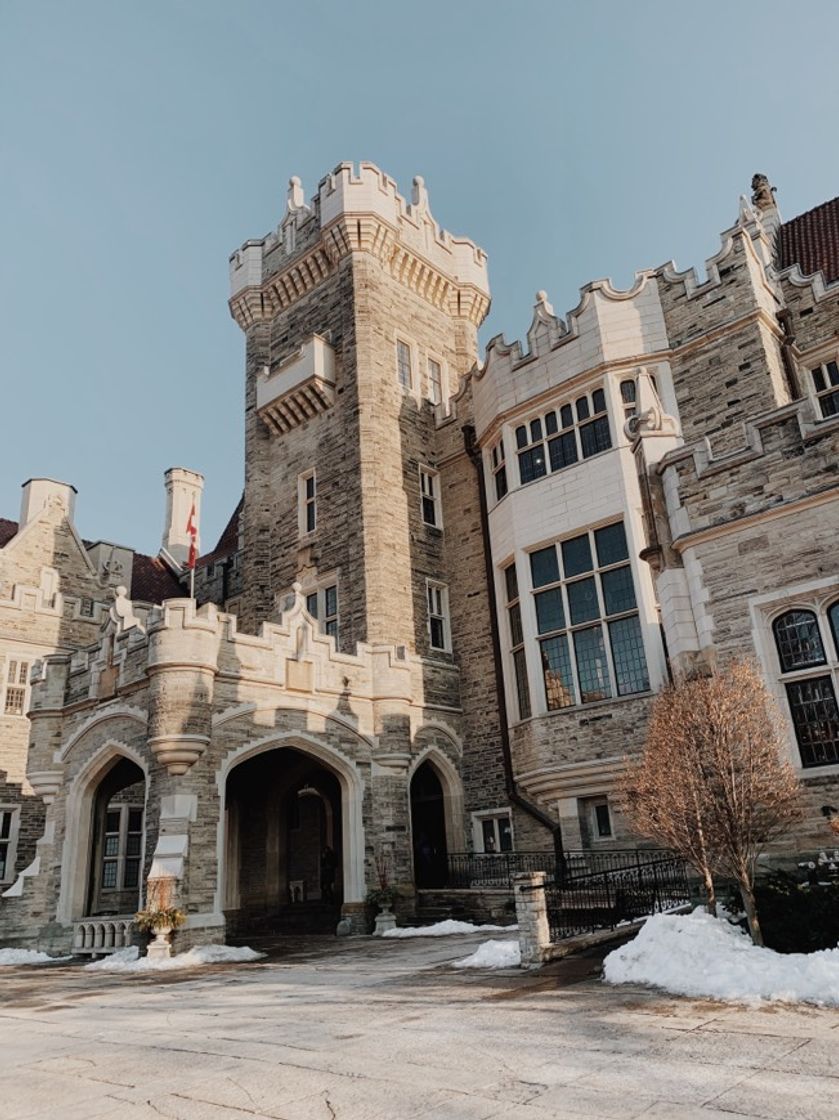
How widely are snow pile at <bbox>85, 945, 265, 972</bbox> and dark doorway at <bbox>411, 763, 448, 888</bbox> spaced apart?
6760 millimetres

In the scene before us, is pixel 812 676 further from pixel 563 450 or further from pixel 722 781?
pixel 563 450

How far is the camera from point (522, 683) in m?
20.9

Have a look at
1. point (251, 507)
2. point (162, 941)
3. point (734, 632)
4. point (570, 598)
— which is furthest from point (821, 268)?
point (162, 941)

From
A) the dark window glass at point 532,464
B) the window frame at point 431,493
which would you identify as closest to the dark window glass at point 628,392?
the dark window glass at point 532,464

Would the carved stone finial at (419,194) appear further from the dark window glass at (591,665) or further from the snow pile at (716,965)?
the snow pile at (716,965)

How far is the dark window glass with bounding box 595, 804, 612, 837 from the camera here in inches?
719

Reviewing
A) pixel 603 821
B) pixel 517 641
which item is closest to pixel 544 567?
pixel 517 641

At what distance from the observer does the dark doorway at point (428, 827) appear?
21500 millimetres

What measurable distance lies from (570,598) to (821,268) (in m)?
11.0

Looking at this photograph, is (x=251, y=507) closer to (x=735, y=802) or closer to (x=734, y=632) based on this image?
(x=734, y=632)

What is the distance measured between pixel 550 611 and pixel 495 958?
32.8 ft

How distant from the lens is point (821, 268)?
2169 cm

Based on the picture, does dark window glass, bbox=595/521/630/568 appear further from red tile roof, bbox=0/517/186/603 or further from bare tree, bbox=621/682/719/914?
red tile roof, bbox=0/517/186/603

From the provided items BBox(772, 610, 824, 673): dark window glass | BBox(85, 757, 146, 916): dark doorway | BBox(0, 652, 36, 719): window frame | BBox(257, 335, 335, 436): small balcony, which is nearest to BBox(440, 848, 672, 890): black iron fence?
BBox(772, 610, 824, 673): dark window glass
